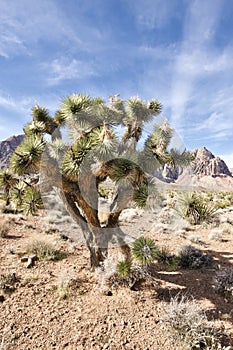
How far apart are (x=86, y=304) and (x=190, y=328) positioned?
6.40ft

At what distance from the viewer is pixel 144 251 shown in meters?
4.66

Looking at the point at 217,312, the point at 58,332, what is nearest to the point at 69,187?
the point at 58,332

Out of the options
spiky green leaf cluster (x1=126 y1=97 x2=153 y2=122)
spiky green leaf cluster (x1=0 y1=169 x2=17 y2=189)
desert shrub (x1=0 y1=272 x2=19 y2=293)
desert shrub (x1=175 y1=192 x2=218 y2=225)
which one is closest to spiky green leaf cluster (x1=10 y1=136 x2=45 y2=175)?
spiky green leaf cluster (x1=0 y1=169 x2=17 y2=189)

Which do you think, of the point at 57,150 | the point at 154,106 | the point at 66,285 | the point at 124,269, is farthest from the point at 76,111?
the point at 66,285

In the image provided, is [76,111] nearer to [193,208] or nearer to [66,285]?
[193,208]

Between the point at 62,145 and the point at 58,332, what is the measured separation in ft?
11.1

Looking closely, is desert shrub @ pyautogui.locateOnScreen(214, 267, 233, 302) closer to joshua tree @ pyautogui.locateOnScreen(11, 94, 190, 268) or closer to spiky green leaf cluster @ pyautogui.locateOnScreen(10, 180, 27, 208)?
joshua tree @ pyautogui.locateOnScreen(11, 94, 190, 268)

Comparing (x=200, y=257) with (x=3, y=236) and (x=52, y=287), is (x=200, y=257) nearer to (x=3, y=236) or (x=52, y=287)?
(x=52, y=287)

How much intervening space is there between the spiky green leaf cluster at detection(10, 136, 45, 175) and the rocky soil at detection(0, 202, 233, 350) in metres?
2.53

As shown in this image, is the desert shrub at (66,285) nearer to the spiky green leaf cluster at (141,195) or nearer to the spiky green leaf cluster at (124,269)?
the spiky green leaf cluster at (124,269)

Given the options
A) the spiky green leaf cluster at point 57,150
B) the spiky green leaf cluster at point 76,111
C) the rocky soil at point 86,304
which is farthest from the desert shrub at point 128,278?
the spiky green leaf cluster at point 76,111

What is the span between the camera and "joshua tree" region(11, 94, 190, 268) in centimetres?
451

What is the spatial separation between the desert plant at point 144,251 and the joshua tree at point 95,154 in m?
0.81

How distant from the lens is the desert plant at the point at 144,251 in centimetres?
463
